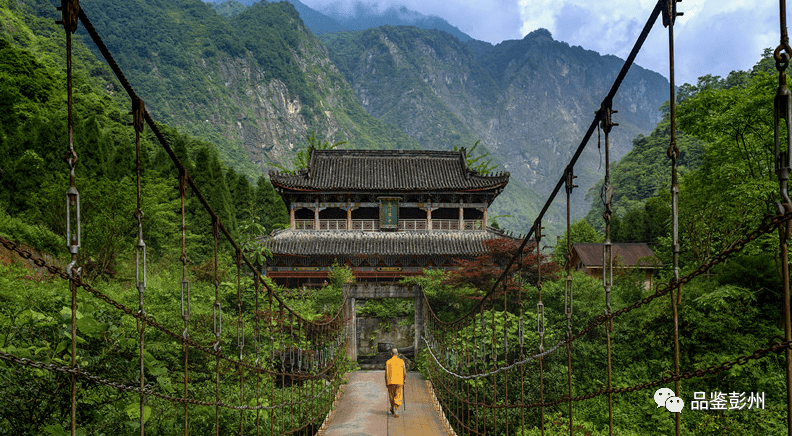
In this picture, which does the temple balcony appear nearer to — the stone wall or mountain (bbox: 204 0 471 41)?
the stone wall

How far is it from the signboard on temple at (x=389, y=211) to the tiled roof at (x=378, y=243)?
35 cm

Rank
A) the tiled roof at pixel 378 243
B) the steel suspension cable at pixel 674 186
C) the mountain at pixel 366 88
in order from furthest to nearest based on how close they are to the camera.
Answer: the mountain at pixel 366 88 < the tiled roof at pixel 378 243 < the steel suspension cable at pixel 674 186

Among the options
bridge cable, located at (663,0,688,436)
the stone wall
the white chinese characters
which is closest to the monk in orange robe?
the white chinese characters

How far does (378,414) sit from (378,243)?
29.3ft

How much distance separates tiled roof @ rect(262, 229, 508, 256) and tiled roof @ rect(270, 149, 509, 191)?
5.15 feet

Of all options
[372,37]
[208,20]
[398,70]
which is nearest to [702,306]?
[208,20]

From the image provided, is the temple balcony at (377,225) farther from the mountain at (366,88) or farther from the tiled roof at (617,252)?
the mountain at (366,88)

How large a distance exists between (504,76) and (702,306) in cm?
11083

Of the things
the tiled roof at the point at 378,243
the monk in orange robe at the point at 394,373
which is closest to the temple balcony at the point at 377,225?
the tiled roof at the point at 378,243

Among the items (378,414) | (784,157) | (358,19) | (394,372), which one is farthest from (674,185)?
(358,19)

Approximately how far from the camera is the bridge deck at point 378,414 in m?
6.39

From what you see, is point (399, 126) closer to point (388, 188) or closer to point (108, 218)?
point (388, 188)

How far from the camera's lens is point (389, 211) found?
16375 mm

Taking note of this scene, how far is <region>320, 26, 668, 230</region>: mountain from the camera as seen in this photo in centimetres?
8925
